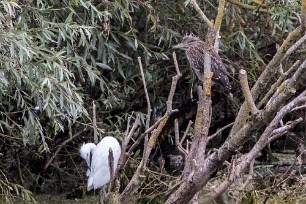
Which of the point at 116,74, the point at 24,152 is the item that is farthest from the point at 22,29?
the point at 24,152

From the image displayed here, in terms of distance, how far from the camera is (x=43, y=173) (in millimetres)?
5746

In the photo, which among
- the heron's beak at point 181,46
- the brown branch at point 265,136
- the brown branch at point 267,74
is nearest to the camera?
the brown branch at point 265,136

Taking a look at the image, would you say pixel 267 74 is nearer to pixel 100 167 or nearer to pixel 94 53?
pixel 100 167

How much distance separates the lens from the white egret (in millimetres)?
3738

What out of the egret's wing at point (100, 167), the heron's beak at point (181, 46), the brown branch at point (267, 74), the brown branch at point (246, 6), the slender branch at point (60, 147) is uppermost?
the brown branch at point (267, 74)

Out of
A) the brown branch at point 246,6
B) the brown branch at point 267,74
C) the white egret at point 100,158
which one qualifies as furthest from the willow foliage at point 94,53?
the brown branch at point 267,74

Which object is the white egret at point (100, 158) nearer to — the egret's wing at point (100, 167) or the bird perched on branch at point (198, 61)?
the egret's wing at point (100, 167)

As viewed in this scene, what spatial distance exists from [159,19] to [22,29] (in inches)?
55.9

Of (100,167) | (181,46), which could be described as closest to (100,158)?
(100,167)

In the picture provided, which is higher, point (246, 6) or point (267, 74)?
point (267, 74)

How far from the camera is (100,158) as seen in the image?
3.84 meters

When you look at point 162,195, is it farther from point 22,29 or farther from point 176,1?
point 176,1

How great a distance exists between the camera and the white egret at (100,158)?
3738 millimetres

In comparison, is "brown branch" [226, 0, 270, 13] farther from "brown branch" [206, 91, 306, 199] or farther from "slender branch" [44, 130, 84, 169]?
"brown branch" [206, 91, 306, 199]
